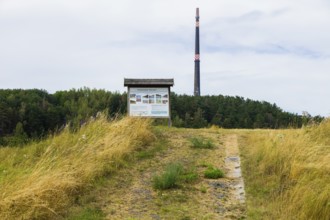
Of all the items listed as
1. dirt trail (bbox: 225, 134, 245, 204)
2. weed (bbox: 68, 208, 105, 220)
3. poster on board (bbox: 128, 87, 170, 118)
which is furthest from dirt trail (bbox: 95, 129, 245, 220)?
poster on board (bbox: 128, 87, 170, 118)

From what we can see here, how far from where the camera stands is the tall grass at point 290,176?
511 centimetres

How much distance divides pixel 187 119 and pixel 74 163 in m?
52.5

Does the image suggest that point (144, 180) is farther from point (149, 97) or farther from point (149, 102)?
point (149, 97)

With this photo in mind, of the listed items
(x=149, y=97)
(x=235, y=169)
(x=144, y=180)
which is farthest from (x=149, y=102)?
(x=144, y=180)

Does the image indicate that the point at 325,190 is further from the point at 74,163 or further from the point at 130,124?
the point at 130,124

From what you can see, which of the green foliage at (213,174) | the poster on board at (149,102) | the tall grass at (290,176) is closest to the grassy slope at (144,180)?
the tall grass at (290,176)

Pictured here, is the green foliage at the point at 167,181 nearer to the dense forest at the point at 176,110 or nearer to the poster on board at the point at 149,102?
the poster on board at the point at 149,102

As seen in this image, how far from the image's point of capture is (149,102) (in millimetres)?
13180

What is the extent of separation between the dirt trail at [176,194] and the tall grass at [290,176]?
0.25 meters

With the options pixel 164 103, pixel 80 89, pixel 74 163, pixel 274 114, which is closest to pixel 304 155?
pixel 74 163

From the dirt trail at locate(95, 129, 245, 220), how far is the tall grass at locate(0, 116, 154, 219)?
0.39m

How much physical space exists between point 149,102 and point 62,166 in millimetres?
7089

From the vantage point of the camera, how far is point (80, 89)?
3462 inches

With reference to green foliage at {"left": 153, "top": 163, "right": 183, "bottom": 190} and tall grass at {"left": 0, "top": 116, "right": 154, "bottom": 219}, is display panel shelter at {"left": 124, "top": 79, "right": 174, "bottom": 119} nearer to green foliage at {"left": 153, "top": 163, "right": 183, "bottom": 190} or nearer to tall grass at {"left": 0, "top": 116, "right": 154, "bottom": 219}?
tall grass at {"left": 0, "top": 116, "right": 154, "bottom": 219}
